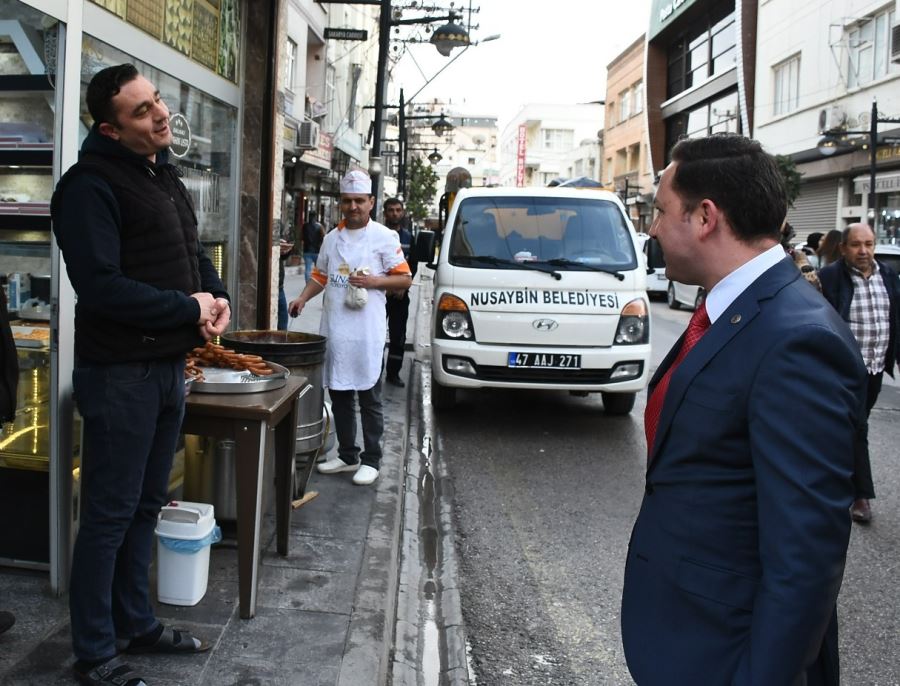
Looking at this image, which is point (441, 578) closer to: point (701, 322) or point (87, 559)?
point (87, 559)

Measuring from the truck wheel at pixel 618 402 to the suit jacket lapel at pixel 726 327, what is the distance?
6.84 meters

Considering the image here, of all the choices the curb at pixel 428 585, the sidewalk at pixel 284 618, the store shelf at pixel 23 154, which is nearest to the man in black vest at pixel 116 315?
the sidewalk at pixel 284 618

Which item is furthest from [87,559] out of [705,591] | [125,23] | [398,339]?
[398,339]

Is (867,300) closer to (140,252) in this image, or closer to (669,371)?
(669,371)

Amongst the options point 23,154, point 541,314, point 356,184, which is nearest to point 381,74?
point 541,314

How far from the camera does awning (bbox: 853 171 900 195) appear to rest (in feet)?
75.5

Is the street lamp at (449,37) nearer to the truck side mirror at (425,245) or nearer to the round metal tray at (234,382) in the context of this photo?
the truck side mirror at (425,245)

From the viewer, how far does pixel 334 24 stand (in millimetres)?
28500

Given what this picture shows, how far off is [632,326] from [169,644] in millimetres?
5424

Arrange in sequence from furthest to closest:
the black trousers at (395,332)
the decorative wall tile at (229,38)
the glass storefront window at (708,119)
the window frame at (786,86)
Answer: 1. the glass storefront window at (708,119)
2. the window frame at (786,86)
3. the black trousers at (395,332)
4. the decorative wall tile at (229,38)

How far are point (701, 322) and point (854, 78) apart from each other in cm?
2746

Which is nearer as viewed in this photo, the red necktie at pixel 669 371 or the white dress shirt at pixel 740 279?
the white dress shirt at pixel 740 279

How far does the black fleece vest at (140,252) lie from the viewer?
113 inches

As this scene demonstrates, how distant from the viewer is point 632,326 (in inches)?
306
